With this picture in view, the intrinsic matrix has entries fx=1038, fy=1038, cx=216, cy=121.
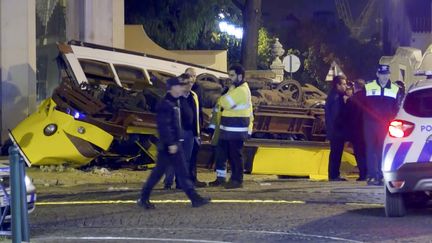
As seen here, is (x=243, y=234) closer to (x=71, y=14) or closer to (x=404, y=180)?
(x=404, y=180)

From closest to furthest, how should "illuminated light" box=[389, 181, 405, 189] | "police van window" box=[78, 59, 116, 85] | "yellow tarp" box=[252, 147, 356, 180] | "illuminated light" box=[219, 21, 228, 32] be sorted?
"illuminated light" box=[389, 181, 405, 189] < "yellow tarp" box=[252, 147, 356, 180] < "police van window" box=[78, 59, 116, 85] < "illuminated light" box=[219, 21, 228, 32]

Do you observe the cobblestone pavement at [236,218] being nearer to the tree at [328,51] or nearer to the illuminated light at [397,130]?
the illuminated light at [397,130]

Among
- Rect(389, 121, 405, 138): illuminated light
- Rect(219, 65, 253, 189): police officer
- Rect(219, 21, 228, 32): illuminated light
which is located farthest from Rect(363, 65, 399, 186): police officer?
Rect(219, 21, 228, 32): illuminated light

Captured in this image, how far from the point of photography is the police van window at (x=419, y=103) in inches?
419

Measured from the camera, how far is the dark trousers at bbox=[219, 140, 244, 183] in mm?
13828

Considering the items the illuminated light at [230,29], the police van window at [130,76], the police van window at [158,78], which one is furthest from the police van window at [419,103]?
the illuminated light at [230,29]

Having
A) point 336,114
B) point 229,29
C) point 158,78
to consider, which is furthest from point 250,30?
point 336,114

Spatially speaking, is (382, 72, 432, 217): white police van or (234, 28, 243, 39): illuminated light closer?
(382, 72, 432, 217): white police van

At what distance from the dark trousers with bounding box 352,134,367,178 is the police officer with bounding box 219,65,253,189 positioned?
1.91 meters

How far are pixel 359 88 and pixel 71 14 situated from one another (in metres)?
10.4

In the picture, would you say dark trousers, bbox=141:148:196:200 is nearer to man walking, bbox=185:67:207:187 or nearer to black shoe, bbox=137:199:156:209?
black shoe, bbox=137:199:156:209

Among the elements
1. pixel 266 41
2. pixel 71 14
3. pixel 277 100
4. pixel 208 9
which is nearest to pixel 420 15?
pixel 266 41

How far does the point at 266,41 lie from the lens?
47188 millimetres

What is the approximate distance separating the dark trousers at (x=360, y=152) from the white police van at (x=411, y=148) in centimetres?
405
